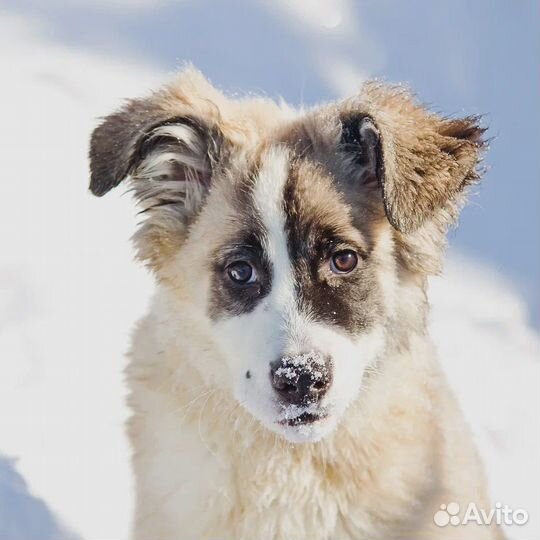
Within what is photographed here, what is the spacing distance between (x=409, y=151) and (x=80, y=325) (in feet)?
10.5

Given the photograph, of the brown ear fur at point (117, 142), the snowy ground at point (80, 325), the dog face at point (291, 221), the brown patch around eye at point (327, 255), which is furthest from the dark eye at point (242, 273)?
the snowy ground at point (80, 325)

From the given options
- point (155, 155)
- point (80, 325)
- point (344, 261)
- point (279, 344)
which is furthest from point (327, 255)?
point (80, 325)

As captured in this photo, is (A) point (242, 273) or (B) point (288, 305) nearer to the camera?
(B) point (288, 305)

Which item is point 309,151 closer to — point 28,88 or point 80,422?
point 80,422

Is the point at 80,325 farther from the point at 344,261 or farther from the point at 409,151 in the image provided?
the point at 409,151

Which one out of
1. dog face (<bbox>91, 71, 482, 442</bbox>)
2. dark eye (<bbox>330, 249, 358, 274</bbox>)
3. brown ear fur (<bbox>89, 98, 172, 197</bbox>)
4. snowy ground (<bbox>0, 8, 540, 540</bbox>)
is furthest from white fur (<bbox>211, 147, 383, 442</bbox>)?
snowy ground (<bbox>0, 8, 540, 540</bbox>)

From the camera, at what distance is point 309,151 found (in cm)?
400

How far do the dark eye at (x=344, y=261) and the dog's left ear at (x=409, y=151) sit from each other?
25 cm

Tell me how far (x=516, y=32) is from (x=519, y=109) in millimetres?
857

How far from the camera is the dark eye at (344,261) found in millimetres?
3773

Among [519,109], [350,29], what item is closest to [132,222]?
[350,29]

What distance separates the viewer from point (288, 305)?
3.61 m

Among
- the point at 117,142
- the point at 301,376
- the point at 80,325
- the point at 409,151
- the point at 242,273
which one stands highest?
the point at 409,151

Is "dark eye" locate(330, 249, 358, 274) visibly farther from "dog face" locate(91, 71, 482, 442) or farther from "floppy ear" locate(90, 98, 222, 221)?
"floppy ear" locate(90, 98, 222, 221)
